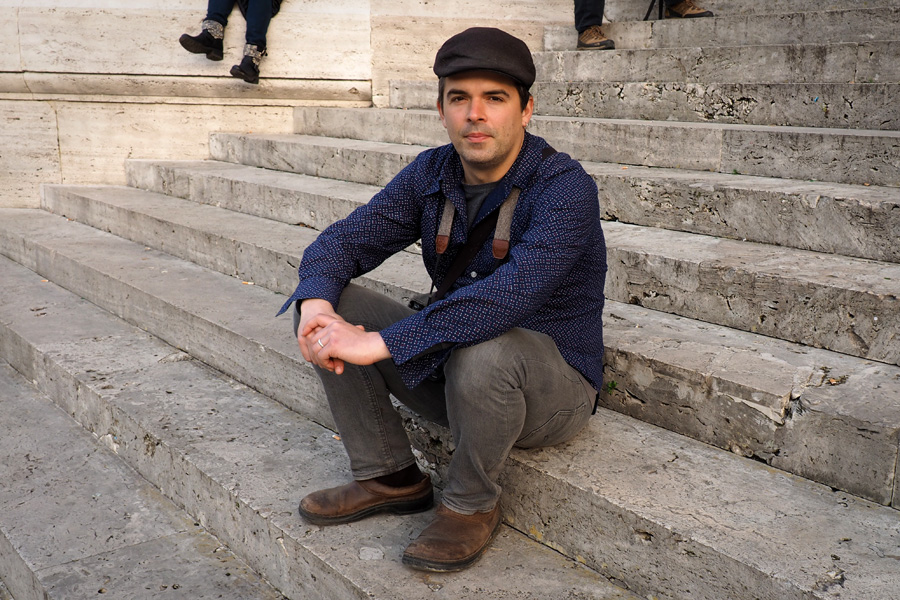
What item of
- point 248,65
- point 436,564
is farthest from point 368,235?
point 248,65

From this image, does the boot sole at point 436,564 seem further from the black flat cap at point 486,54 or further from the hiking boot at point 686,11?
the hiking boot at point 686,11

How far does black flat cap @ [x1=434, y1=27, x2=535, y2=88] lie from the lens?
91.0 inches

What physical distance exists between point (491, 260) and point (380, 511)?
2.70 feet

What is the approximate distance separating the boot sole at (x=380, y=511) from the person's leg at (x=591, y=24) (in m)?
4.18

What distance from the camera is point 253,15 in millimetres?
6266

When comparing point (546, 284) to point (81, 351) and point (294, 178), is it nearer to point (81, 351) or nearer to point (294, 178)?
point (81, 351)

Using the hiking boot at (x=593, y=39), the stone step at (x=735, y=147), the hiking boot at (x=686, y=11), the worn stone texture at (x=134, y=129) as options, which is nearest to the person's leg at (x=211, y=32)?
the worn stone texture at (x=134, y=129)

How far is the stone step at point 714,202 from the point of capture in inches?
120

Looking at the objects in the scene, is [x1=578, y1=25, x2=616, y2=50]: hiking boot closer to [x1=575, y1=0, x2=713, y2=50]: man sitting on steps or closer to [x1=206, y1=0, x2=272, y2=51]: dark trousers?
[x1=575, y1=0, x2=713, y2=50]: man sitting on steps

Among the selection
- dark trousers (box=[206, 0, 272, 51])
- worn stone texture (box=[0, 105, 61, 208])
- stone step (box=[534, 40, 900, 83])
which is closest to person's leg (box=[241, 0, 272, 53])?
dark trousers (box=[206, 0, 272, 51])

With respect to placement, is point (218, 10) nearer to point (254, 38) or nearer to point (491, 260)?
point (254, 38)

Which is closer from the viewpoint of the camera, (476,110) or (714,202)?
(476,110)

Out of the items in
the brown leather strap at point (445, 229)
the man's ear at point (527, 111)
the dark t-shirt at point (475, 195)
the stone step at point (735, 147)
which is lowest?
the brown leather strap at point (445, 229)

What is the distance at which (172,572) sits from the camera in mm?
2672
